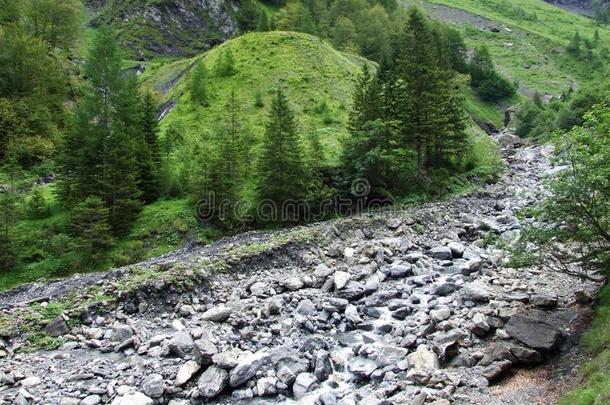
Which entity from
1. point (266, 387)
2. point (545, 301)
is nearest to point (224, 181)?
point (266, 387)

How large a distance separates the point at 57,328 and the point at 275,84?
154 feet

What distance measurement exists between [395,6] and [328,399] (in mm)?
135623

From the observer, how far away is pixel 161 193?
38.7m

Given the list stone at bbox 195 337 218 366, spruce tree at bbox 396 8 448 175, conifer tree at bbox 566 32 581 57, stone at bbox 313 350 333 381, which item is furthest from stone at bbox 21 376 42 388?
conifer tree at bbox 566 32 581 57

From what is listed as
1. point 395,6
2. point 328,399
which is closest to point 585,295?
point 328,399

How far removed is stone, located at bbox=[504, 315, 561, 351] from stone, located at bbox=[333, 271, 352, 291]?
29.4ft

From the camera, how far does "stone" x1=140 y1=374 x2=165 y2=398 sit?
15.9 m

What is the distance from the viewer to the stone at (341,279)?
24.9 metres

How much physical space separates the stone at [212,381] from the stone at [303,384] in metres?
2.63

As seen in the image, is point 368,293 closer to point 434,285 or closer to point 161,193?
point 434,285

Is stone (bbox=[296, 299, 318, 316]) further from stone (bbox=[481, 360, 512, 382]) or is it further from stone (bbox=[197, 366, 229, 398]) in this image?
stone (bbox=[481, 360, 512, 382])

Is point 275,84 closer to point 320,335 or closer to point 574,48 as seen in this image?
point 320,335

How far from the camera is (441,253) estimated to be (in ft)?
97.7

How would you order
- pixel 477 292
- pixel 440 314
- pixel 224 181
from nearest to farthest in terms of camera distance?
pixel 440 314
pixel 477 292
pixel 224 181
